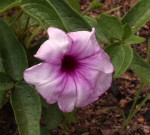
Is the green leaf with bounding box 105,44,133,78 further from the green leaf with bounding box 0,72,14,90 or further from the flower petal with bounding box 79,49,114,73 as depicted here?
the green leaf with bounding box 0,72,14,90

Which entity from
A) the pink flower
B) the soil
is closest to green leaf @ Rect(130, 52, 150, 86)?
the pink flower

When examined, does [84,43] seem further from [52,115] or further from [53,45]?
[52,115]

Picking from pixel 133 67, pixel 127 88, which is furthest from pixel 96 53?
pixel 127 88

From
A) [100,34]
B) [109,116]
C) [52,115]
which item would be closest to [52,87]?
[100,34]

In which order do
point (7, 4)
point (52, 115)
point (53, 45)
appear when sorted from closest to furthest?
point (53, 45)
point (7, 4)
point (52, 115)

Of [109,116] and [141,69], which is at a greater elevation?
[141,69]

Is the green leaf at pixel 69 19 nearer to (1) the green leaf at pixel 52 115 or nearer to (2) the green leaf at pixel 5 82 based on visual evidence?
(2) the green leaf at pixel 5 82

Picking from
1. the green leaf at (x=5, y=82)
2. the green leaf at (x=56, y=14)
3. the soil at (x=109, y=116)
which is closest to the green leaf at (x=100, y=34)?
the green leaf at (x=56, y=14)

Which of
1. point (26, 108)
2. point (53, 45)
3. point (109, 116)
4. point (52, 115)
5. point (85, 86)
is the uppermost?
point (53, 45)
